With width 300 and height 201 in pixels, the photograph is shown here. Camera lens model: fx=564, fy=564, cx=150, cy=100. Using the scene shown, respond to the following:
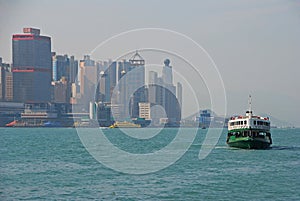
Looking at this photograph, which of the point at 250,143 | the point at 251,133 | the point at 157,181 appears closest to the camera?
the point at 157,181

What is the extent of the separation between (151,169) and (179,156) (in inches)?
630

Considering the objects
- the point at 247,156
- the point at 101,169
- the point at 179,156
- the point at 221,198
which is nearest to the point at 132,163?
the point at 101,169

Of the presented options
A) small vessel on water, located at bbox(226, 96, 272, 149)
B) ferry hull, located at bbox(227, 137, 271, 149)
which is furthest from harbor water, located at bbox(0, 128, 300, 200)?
small vessel on water, located at bbox(226, 96, 272, 149)

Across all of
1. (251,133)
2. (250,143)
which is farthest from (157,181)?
(251,133)

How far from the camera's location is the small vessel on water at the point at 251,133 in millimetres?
72688

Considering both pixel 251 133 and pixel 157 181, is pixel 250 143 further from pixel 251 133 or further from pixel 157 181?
pixel 157 181

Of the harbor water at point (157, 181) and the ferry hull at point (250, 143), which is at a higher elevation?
the ferry hull at point (250, 143)

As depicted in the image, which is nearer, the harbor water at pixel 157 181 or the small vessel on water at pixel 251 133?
the harbor water at pixel 157 181

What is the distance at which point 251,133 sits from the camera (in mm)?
72625

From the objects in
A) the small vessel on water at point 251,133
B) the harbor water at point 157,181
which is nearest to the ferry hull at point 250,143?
the small vessel on water at point 251,133

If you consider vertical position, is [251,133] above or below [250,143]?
above

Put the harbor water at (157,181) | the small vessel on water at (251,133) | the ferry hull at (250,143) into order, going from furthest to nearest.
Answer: the small vessel on water at (251,133) → the ferry hull at (250,143) → the harbor water at (157,181)

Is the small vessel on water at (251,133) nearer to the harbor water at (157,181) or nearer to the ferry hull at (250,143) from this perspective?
the ferry hull at (250,143)

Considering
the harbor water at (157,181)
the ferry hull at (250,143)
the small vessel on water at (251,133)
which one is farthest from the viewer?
the small vessel on water at (251,133)
